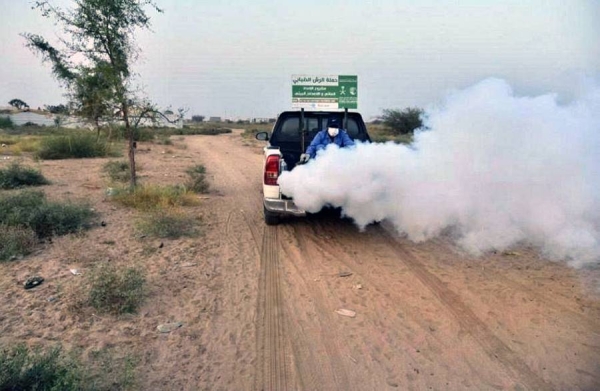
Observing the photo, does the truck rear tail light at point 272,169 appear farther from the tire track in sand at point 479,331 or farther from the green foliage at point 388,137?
the green foliage at point 388,137

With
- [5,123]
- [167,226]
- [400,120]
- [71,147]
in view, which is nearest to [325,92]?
[167,226]

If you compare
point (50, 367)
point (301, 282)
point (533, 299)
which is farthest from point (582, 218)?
point (50, 367)

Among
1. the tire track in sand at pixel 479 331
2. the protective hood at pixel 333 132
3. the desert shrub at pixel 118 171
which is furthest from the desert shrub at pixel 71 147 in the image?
the tire track in sand at pixel 479 331

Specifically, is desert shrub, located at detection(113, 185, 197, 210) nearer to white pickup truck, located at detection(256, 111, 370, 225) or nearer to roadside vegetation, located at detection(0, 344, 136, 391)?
white pickup truck, located at detection(256, 111, 370, 225)

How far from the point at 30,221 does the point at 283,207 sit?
379 centimetres

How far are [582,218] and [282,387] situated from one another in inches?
170

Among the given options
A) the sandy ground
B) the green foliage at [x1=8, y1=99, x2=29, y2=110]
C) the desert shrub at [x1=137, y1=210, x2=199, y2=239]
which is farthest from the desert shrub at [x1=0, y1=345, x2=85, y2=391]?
the green foliage at [x1=8, y1=99, x2=29, y2=110]

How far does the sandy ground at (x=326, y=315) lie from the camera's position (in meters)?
3.50

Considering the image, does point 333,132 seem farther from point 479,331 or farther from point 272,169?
point 479,331

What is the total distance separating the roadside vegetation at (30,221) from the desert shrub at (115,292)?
5.81ft

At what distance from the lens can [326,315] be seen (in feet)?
14.7

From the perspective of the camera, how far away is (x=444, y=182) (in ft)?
19.8

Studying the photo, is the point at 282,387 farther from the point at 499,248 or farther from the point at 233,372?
the point at 499,248

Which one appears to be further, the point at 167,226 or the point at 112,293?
the point at 167,226
